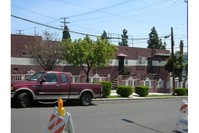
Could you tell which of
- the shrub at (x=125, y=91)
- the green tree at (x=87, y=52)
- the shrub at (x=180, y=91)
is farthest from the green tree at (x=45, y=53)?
the shrub at (x=180, y=91)

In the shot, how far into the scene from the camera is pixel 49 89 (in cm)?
1540

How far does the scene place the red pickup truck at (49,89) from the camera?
47.8ft

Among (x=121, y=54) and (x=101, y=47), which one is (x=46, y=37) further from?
(x=121, y=54)

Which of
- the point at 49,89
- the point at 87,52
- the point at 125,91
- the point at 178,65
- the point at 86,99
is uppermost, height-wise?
the point at 87,52

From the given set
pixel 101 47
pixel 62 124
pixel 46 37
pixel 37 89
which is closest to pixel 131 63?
pixel 101 47

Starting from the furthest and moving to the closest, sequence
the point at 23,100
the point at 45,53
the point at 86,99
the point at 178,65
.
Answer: the point at 178,65 → the point at 45,53 → the point at 86,99 → the point at 23,100

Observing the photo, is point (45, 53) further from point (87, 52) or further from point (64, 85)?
point (64, 85)

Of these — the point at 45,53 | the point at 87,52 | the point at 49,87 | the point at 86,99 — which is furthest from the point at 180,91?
the point at 49,87

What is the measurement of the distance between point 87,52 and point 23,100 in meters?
17.4

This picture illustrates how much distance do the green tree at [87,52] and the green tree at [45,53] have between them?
46.0 inches

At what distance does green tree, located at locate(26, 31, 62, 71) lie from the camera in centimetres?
2964

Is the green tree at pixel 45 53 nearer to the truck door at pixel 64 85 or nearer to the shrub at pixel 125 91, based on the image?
the shrub at pixel 125 91

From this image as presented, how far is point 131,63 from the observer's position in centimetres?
4309

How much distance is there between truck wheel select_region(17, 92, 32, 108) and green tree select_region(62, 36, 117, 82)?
16.4 m
